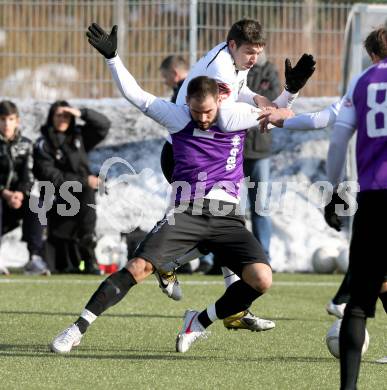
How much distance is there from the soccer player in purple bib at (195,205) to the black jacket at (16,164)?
582 centimetres

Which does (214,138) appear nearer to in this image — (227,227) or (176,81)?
Answer: (227,227)

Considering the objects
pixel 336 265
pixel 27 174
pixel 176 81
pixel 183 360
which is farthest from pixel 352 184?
pixel 183 360

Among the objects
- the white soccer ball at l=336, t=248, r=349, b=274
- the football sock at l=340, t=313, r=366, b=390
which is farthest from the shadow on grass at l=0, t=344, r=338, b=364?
the white soccer ball at l=336, t=248, r=349, b=274

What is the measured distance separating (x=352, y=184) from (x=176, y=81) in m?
2.55

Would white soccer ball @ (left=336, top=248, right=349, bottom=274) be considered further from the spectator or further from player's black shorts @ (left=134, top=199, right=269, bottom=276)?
player's black shorts @ (left=134, top=199, right=269, bottom=276)

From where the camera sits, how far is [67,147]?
42.7 ft

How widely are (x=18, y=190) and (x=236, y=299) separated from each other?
6.08 meters

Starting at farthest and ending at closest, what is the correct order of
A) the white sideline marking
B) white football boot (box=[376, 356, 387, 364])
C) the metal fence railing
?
the metal fence railing
the white sideline marking
white football boot (box=[376, 356, 387, 364])

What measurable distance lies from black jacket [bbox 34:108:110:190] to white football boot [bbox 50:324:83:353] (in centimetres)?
590

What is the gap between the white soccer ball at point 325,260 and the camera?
13.4m

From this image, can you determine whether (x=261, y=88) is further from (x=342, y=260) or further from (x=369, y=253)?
(x=369, y=253)

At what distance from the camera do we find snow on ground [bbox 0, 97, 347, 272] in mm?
13734

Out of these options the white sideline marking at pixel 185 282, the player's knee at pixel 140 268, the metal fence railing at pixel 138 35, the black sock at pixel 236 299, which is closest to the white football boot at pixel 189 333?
the black sock at pixel 236 299

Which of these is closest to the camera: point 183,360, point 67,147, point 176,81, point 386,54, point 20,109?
point 386,54
